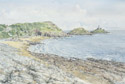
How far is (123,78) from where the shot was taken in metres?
38.8

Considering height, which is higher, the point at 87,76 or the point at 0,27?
the point at 0,27

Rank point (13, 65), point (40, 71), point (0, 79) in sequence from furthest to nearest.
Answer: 1. point (13, 65)
2. point (40, 71)
3. point (0, 79)

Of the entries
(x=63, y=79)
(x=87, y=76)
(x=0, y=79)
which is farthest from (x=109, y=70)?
(x=0, y=79)

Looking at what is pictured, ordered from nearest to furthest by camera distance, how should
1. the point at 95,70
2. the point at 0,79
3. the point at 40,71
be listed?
the point at 0,79, the point at 40,71, the point at 95,70

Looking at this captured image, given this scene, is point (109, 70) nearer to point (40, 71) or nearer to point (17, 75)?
point (40, 71)

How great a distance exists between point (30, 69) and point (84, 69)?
14820mm

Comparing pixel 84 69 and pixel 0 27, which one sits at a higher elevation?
pixel 0 27

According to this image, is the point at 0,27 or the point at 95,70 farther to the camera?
the point at 0,27

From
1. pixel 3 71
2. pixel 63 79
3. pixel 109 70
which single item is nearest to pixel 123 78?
pixel 109 70

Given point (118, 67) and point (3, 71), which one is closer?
point (3, 71)

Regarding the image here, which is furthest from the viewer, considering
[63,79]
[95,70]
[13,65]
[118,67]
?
[118,67]

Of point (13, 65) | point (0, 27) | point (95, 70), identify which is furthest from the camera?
point (0, 27)

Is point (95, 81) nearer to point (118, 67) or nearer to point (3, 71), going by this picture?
point (118, 67)

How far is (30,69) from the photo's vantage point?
35500 mm
